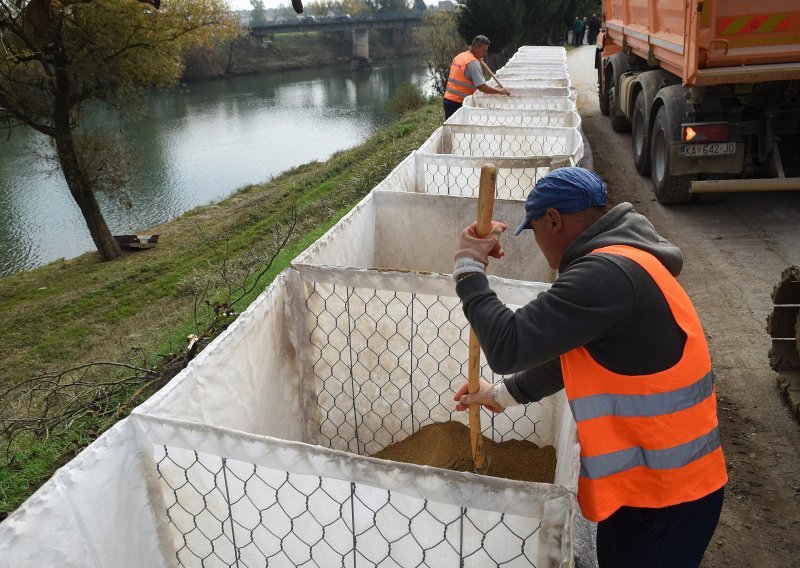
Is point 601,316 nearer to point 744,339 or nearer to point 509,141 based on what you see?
point 744,339

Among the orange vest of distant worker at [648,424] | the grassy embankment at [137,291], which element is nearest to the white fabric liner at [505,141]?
the grassy embankment at [137,291]

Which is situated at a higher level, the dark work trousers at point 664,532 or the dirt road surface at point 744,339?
the dark work trousers at point 664,532

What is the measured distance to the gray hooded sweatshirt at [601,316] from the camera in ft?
4.95

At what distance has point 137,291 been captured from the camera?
9945 mm

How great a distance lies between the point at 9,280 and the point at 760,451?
1314cm

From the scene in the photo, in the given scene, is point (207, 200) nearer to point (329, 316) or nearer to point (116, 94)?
point (116, 94)

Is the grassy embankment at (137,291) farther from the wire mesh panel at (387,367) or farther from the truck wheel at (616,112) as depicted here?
the truck wheel at (616,112)

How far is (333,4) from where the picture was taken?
51.8m

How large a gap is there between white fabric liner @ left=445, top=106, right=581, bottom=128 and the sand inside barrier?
367 centimetres

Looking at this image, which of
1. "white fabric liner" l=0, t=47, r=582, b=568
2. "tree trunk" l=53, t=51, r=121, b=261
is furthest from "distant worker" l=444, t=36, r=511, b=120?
"tree trunk" l=53, t=51, r=121, b=261

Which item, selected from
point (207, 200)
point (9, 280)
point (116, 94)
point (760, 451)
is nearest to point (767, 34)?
point (760, 451)

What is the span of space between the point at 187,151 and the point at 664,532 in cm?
2132

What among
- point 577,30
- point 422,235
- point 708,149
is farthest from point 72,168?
point 577,30

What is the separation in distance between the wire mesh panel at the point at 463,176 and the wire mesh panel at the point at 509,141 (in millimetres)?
493
